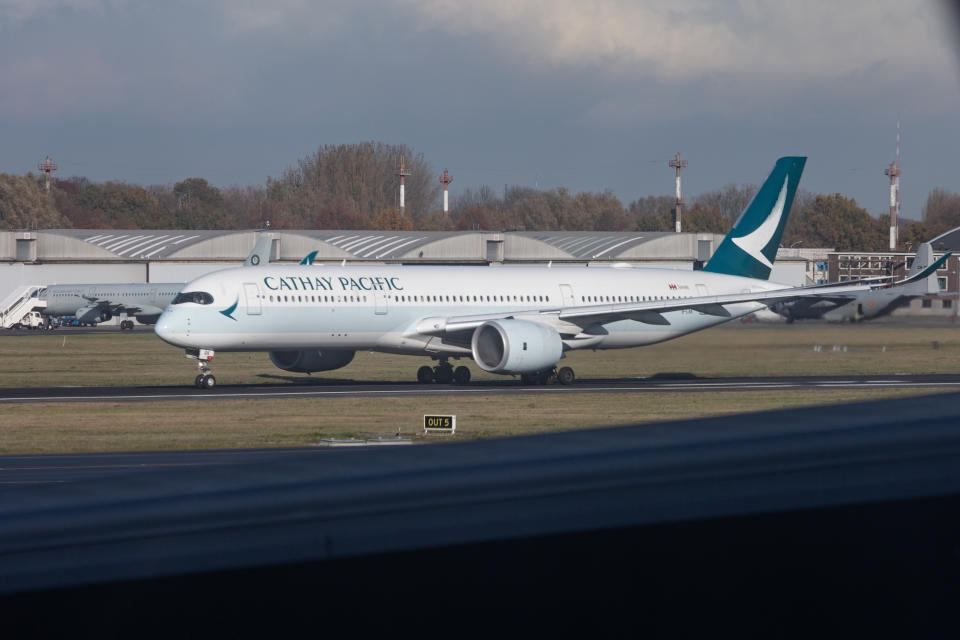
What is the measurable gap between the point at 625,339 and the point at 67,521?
34883 mm

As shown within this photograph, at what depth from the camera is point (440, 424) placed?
73.7 feet

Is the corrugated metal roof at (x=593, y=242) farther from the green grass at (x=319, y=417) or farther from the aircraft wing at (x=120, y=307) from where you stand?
the green grass at (x=319, y=417)

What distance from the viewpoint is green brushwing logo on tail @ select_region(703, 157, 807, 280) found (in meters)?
40.4

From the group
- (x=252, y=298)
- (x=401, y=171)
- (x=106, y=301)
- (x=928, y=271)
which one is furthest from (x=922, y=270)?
(x=401, y=171)

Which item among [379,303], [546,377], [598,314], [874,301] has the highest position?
[379,303]

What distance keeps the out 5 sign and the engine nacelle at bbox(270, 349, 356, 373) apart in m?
12.5

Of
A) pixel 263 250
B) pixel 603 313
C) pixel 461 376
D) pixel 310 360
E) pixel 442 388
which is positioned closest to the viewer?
pixel 442 388

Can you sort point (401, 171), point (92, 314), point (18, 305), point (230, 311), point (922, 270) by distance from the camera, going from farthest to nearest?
point (401, 171)
point (92, 314)
point (18, 305)
point (230, 311)
point (922, 270)

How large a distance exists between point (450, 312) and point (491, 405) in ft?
22.6

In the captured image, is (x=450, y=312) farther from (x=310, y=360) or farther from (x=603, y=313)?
(x=603, y=313)

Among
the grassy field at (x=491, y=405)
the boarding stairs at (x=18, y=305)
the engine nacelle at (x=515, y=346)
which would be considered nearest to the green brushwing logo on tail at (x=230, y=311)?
the grassy field at (x=491, y=405)

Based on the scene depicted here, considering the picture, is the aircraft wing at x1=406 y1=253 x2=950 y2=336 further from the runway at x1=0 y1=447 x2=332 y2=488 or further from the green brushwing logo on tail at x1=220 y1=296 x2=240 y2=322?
the runway at x1=0 y1=447 x2=332 y2=488

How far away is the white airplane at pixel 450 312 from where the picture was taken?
1250 inches

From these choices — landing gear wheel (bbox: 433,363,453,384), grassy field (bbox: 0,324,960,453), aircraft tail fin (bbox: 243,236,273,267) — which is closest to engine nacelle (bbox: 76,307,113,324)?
aircraft tail fin (bbox: 243,236,273,267)
